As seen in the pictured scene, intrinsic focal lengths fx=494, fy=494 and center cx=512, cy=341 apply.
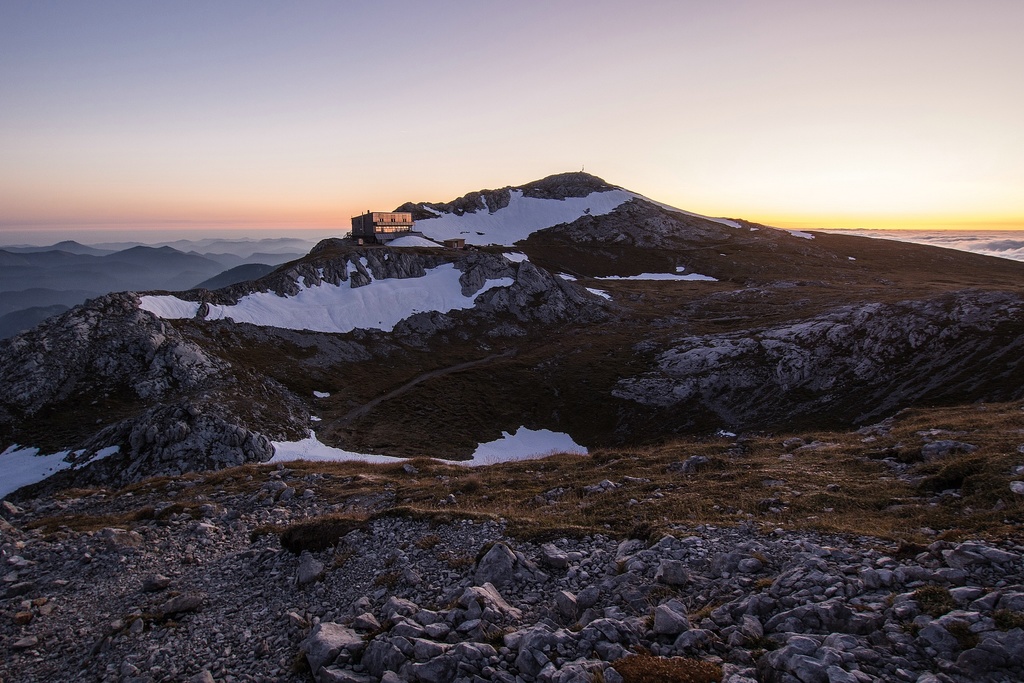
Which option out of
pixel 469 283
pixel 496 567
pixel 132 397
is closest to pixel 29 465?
pixel 132 397

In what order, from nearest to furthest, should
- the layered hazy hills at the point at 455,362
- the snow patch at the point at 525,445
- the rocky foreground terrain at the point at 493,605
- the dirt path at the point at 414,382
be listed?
the rocky foreground terrain at the point at 493,605, the layered hazy hills at the point at 455,362, the snow patch at the point at 525,445, the dirt path at the point at 414,382

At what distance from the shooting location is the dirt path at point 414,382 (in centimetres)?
7075

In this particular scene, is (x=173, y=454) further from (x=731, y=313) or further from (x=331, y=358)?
(x=731, y=313)

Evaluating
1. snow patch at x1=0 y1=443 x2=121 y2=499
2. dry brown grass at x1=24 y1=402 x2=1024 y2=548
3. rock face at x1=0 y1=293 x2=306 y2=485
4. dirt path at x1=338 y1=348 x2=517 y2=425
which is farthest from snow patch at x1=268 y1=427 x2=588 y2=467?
dry brown grass at x1=24 y1=402 x2=1024 y2=548

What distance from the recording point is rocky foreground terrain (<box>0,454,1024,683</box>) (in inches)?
363

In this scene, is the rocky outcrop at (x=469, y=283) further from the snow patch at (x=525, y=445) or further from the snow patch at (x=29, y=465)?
Result: the snow patch at (x=29, y=465)

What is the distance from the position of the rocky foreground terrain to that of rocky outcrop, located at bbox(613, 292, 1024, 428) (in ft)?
192

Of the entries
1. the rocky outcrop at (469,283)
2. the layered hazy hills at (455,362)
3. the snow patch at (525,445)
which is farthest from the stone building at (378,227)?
the snow patch at (525,445)

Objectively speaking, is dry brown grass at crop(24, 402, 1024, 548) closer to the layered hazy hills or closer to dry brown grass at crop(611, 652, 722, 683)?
dry brown grass at crop(611, 652, 722, 683)

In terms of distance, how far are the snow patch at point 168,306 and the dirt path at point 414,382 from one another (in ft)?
119

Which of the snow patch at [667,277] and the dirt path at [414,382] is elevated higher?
the snow patch at [667,277]

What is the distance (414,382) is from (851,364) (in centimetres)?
6762

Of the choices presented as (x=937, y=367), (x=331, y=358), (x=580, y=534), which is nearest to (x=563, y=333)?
(x=331, y=358)

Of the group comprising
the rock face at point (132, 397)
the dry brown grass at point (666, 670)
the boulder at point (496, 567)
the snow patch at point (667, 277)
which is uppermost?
the snow patch at point (667, 277)
